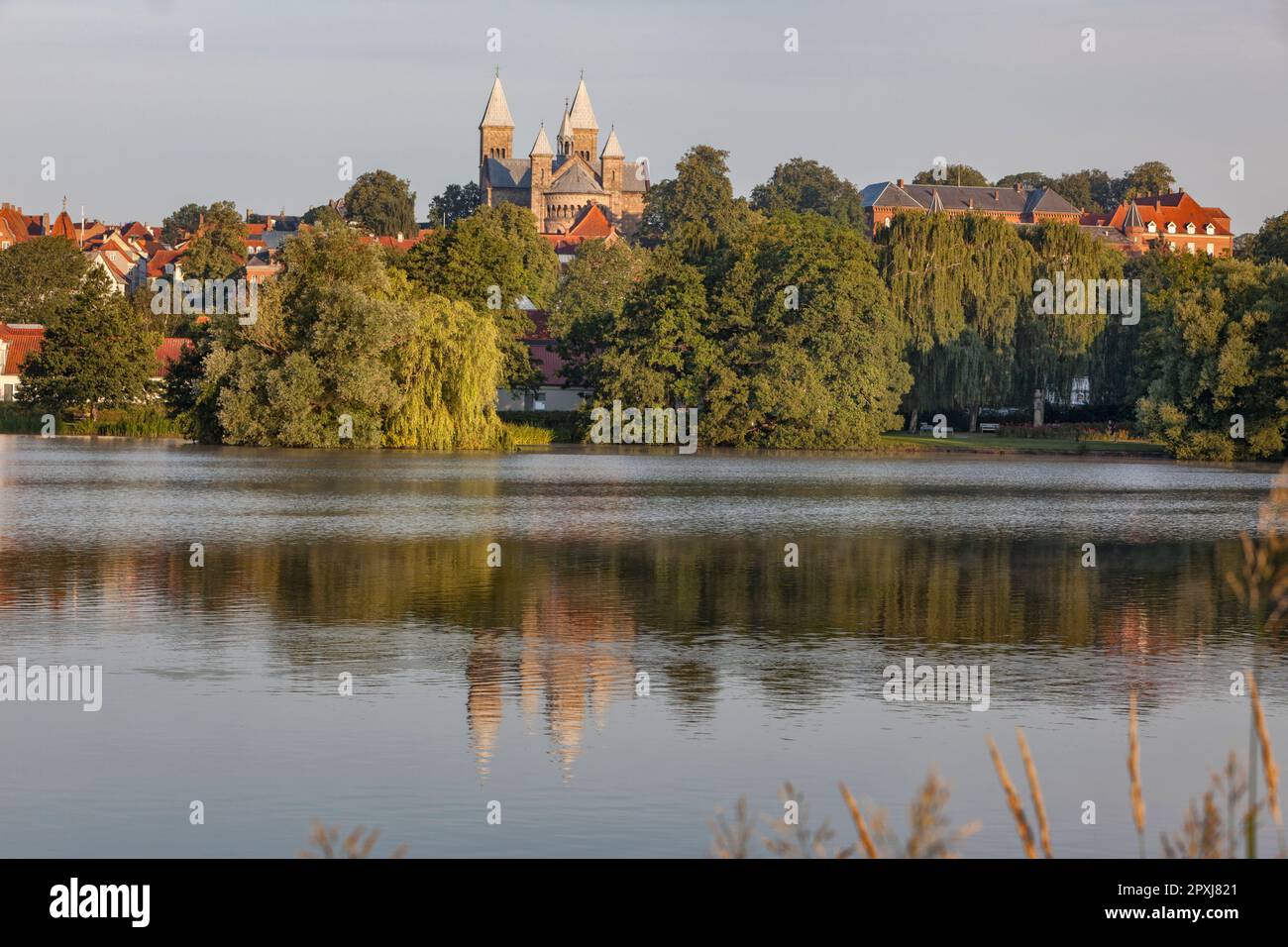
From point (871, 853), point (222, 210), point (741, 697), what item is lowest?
point (741, 697)

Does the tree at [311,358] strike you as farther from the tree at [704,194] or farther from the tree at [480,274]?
the tree at [704,194]

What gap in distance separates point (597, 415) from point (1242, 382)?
30241 millimetres

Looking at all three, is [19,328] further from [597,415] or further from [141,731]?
[141,731]

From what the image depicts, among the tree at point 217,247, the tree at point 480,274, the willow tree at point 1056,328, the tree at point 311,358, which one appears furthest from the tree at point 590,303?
the tree at point 217,247

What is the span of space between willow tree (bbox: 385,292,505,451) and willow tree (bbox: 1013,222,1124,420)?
28361 millimetres

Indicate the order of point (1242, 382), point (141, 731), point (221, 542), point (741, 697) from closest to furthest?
point (141, 731) → point (741, 697) → point (221, 542) → point (1242, 382)

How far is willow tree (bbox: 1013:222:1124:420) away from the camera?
84938mm

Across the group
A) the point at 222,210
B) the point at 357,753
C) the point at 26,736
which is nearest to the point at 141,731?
the point at 26,736

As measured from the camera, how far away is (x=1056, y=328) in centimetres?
8538

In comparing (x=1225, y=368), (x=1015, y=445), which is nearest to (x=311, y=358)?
(x=1015, y=445)

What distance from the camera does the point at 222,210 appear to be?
518 ft

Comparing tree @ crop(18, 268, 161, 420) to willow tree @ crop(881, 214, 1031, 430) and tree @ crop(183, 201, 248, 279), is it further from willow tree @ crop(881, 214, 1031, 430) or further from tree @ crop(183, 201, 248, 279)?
tree @ crop(183, 201, 248, 279)

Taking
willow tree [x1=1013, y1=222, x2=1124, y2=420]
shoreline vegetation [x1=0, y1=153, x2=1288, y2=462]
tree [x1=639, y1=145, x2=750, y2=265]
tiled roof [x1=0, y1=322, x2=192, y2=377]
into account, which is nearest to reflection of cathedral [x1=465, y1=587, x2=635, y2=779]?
shoreline vegetation [x1=0, y1=153, x2=1288, y2=462]

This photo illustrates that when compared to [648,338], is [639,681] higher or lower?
lower
